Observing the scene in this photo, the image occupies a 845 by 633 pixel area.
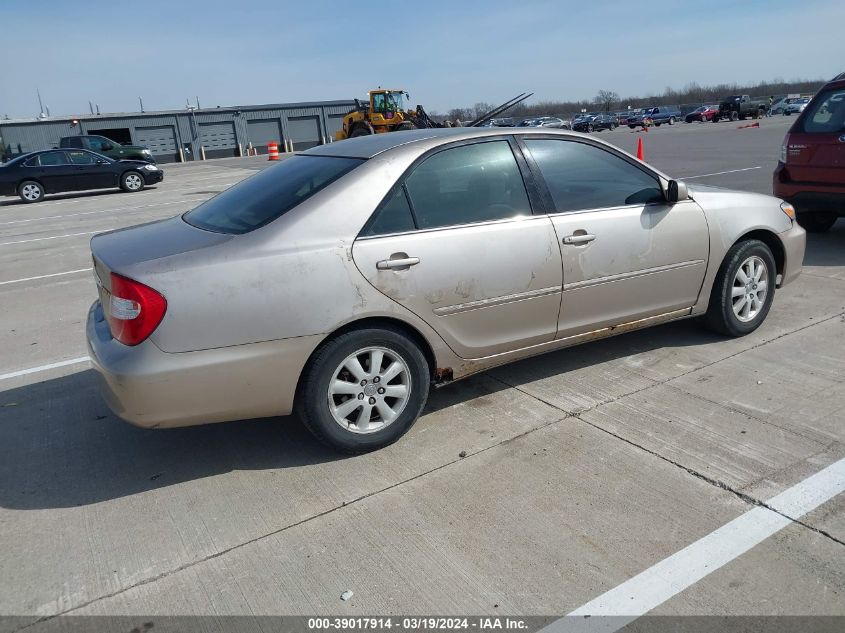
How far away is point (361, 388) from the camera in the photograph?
135 inches

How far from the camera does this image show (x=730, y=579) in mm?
2510

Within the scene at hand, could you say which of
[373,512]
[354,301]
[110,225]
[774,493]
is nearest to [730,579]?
[774,493]

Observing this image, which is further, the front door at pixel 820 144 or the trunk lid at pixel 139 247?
the front door at pixel 820 144

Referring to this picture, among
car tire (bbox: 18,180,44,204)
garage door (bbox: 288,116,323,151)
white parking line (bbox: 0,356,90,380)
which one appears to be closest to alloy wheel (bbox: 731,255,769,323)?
white parking line (bbox: 0,356,90,380)

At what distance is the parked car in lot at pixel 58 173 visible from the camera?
62.8 ft

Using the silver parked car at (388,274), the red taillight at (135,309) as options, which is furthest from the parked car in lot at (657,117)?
the red taillight at (135,309)

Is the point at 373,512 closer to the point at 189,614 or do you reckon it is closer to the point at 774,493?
the point at 189,614

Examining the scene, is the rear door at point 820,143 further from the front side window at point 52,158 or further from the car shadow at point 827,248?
the front side window at point 52,158

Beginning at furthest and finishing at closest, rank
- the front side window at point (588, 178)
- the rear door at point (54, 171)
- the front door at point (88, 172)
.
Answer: the front door at point (88, 172)
the rear door at point (54, 171)
the front side window at point (588, 178)

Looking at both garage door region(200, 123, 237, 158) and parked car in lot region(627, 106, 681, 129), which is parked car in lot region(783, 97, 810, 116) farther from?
garage door region(200, 123, 237, 158)

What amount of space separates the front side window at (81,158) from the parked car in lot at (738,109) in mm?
48360

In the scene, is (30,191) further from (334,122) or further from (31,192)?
(334,122)

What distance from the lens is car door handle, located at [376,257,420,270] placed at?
3.38m

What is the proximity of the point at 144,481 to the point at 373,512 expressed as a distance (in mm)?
1227
